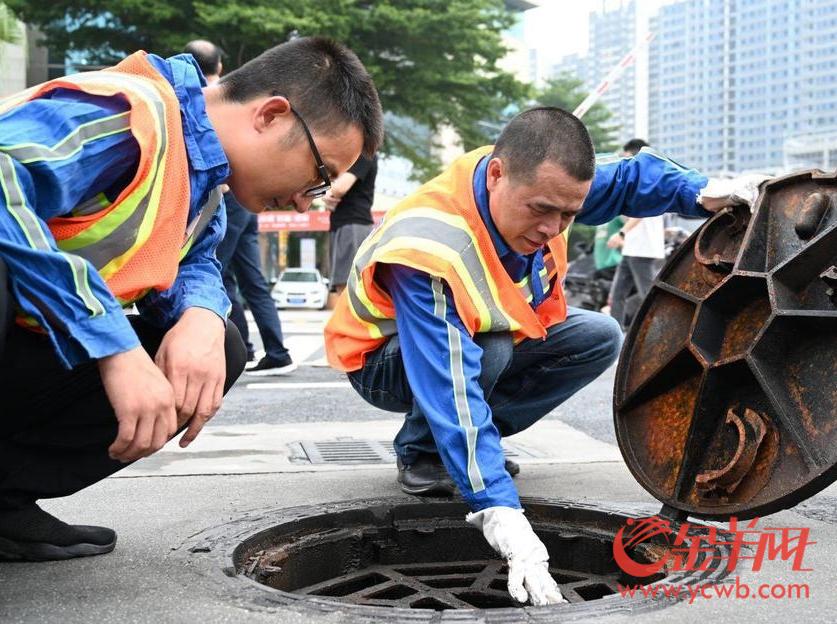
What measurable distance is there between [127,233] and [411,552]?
1.37 meters

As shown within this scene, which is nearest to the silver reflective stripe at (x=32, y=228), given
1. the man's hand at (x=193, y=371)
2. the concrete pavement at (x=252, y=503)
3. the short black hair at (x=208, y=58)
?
the man's hand at (x=193, y=371)

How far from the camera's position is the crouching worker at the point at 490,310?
2330mm

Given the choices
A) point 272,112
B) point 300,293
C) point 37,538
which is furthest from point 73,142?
point 300,293

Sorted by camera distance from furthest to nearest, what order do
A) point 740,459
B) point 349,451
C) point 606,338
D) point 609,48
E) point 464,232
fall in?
point 609,48 < point 349,451 < point 606,338 < point 464,232 < point 740,459

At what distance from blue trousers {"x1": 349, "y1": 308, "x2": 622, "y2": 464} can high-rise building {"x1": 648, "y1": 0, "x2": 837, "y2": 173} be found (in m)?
90.0

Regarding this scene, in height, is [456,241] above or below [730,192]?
below

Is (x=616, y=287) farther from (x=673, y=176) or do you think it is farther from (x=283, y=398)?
(x=673, y=176)

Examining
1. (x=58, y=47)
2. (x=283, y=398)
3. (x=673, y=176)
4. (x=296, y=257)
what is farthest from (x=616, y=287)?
(x=296, y=257)

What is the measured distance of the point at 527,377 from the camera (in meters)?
3.23

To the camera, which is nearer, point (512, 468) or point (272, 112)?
point (272, 112)

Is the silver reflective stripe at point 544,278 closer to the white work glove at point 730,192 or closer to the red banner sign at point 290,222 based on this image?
the white work glove at point 730,192

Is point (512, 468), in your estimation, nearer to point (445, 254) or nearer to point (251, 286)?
point (445, 254)

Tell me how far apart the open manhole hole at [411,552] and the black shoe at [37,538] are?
284 millimetres

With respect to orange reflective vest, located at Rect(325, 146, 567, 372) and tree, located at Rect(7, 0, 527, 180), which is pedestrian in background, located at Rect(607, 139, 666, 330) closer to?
orange reflective vest, located at Rect(325, 146, 567, 372)
